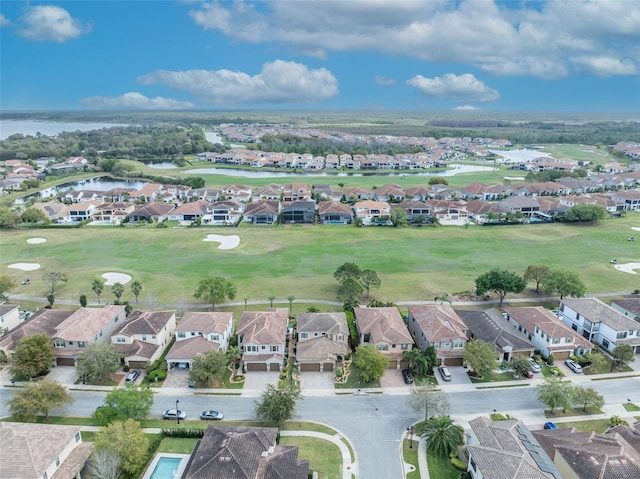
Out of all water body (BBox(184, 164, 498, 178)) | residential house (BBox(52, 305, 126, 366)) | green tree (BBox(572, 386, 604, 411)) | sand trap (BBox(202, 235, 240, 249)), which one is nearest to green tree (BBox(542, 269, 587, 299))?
green tree (BBox(572, 386, 604, 411))

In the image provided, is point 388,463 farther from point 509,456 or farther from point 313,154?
point 313,154

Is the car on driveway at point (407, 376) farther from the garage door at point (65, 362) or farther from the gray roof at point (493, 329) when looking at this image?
the garage door at point (65, 362)

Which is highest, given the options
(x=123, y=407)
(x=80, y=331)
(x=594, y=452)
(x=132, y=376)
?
(x=80, y=331)

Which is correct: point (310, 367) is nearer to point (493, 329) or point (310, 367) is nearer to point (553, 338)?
point (493, 329)

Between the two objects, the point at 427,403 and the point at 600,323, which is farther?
the point at 600,323

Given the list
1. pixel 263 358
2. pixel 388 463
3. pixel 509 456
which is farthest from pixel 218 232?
pixel 509 456

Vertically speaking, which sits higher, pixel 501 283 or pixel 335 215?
pixel 335 215

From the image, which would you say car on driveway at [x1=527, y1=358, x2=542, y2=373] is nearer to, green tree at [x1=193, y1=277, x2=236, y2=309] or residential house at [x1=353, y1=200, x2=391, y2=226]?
green tree at [x1=193, y1=277, x2=236, y2=309]

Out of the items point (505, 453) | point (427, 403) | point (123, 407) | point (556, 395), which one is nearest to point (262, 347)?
point (123, 407)
